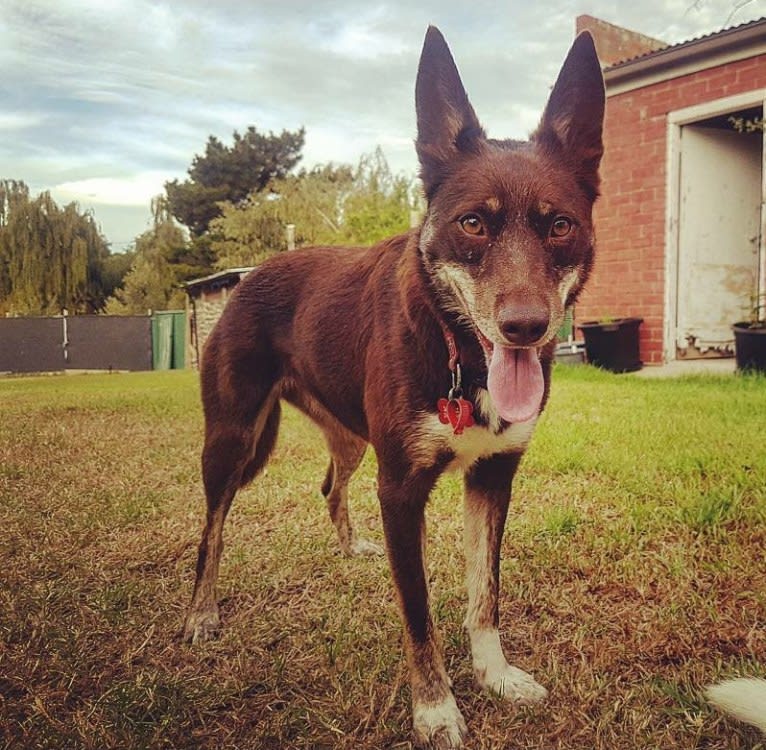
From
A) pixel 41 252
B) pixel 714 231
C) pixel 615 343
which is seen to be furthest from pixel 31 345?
pixel 714 231

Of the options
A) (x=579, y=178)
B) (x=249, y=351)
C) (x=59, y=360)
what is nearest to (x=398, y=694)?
(x=249, y=351)

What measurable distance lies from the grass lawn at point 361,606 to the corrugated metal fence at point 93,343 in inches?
462

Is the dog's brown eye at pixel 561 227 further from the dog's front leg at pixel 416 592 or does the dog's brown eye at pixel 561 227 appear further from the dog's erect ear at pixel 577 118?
the dog's front leg at pixel 416 592

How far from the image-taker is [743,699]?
5.47 feet

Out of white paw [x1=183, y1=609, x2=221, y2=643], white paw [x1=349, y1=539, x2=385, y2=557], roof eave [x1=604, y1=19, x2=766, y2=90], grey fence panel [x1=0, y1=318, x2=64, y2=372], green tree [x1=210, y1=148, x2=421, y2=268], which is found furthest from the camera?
green tree [x1=210, y1=148, x2=421, y2=268]

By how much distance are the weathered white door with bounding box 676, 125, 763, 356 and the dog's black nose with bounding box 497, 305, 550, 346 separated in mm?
8863

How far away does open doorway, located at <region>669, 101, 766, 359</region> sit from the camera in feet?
30.9

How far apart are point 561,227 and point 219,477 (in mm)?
1647

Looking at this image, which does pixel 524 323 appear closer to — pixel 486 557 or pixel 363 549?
pixel 486 557

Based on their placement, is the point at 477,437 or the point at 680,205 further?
the point at 680,205

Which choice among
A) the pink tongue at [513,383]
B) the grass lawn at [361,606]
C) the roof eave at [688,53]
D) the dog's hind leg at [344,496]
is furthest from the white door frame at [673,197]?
the pink tongue at [513,383]

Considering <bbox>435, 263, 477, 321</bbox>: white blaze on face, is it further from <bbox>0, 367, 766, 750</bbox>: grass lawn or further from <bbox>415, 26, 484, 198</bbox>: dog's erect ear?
<bbox>0, 367, 766, 750</bbox>: grass lawn

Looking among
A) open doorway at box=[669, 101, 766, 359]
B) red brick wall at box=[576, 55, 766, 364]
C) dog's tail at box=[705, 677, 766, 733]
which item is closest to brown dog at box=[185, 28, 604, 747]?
dog's tail at box=[705, 677, 766, 733]

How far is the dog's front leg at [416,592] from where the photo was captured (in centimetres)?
186
